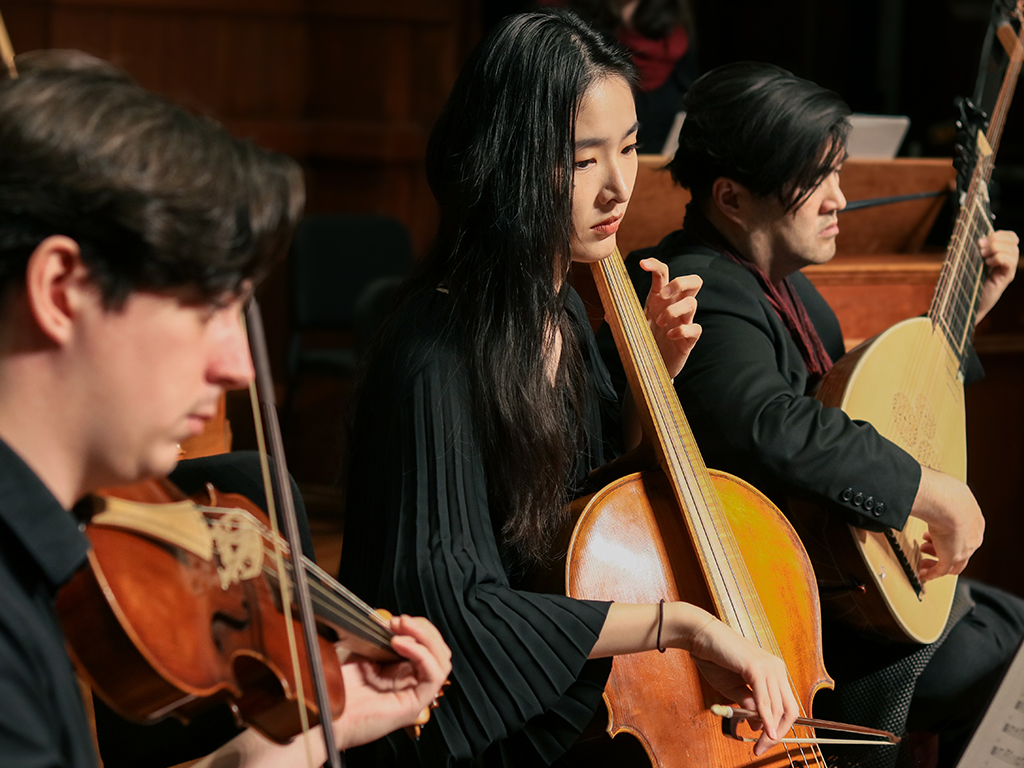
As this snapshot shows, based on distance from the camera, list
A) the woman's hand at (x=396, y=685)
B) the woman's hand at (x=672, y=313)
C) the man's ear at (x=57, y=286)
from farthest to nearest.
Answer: the woman's hand at (x=672, y=313) → the woman's hand at (x=396, y=685) → the man's ear at (x=57, y=286)

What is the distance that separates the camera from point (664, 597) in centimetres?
122

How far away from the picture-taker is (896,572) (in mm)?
1590

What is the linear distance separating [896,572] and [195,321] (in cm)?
120

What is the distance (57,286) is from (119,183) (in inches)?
3.0

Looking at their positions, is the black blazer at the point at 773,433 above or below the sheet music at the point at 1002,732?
above

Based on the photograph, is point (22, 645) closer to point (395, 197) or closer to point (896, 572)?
point (896, 572)

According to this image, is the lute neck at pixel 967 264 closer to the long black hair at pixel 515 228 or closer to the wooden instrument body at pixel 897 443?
the wooden instrument body at pixel 897 443

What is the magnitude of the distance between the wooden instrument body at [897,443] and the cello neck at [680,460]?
343mm

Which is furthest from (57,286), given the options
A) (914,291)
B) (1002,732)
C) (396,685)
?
(914,291)

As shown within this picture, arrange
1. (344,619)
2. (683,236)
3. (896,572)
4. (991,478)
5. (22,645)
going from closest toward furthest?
(22,645) < (344,619) < (896,572) < (683,236) < (991,478)

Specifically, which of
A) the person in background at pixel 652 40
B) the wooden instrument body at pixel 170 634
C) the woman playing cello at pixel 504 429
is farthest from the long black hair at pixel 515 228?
the person in background at pixel 652 40

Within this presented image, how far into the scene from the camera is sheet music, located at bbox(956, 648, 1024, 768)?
1308 mm

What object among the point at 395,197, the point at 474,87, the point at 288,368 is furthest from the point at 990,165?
the point at 395,197

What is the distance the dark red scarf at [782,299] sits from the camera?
1723mm
